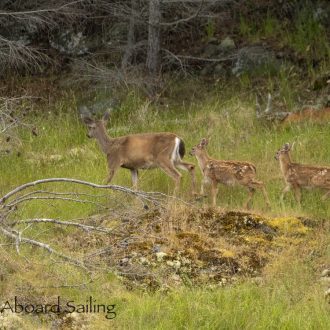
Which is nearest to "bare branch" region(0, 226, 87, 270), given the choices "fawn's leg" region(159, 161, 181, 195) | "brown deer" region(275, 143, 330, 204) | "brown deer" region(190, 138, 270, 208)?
"brown deer" region(190, 138, 270, 208)

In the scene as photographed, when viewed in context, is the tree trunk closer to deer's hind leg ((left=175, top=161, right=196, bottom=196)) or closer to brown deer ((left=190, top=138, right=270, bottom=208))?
deer's hind leg ((left=175, top=161, right=196, bottom=196))

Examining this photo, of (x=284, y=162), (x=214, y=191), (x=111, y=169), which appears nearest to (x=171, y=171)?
(x=111, y=169)

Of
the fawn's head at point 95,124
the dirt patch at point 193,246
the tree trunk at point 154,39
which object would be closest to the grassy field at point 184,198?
the dirt patch at point 193,246

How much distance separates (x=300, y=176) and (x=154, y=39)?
23.3 feet

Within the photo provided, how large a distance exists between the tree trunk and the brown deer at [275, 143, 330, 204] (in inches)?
254

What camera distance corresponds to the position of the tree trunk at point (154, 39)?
16922mm

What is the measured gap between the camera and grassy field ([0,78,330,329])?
7.22m

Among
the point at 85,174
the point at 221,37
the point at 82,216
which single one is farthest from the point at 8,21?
the point at 82,216

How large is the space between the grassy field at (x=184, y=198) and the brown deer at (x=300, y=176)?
0.17 metres

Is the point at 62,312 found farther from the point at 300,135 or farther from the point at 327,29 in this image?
the point at 327,29

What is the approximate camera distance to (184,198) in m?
11.4

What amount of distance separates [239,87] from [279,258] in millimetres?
9385

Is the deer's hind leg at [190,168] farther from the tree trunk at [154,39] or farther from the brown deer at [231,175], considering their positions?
the tree trunk at [154,39]

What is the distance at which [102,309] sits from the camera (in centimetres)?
743
